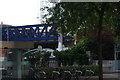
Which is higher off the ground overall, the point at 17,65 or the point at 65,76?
the point at 17,65

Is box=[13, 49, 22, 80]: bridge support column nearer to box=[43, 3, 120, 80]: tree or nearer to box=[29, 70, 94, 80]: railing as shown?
box=[29, 70, 94, 80]: railing

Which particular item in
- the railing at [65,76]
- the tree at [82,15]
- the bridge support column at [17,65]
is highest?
the tree at [82,15]

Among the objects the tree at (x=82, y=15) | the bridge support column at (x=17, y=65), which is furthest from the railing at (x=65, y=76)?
the tree at (x=82, y=15)

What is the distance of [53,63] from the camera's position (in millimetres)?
12953

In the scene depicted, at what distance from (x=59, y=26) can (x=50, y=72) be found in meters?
4.97

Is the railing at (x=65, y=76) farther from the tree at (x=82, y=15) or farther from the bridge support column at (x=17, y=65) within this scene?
the tree at (x=82, y=15)

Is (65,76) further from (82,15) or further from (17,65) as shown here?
(82,15)

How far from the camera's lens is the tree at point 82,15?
6.23 meters

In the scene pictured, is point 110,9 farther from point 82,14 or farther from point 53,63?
point 53,63

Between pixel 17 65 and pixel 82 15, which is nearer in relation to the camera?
pixel 82 15

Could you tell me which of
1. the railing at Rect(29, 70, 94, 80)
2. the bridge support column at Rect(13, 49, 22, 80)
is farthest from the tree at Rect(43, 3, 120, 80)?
the railing at Rect(29, 70, 94, 80)

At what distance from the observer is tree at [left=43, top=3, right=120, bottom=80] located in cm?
623

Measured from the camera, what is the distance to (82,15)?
6.28m

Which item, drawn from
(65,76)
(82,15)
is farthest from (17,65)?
(82,15)
